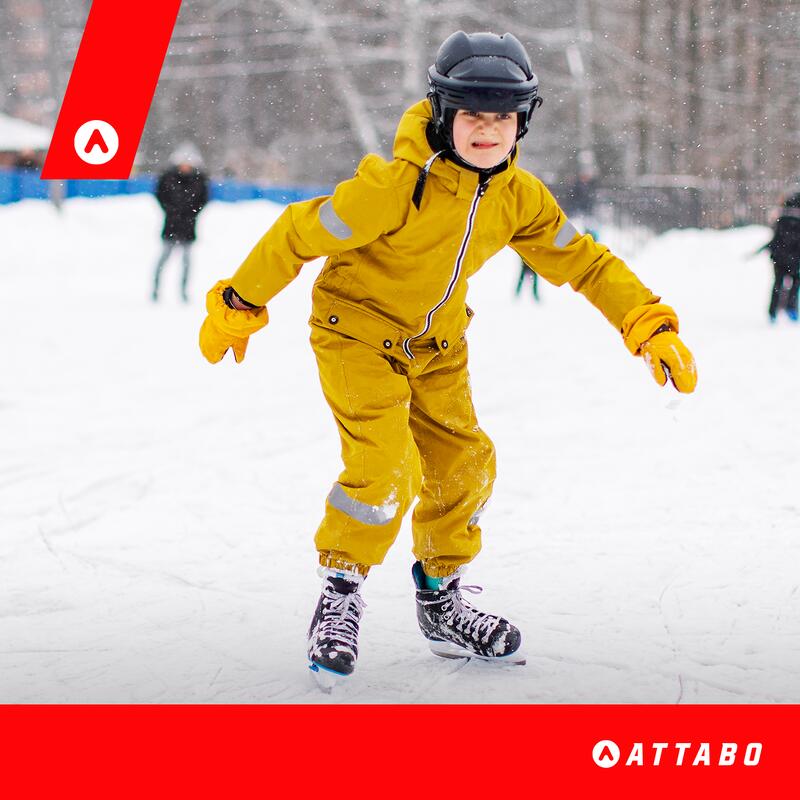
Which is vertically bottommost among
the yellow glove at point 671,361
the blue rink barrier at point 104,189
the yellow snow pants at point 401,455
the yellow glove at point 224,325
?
the yellow snow pants at point 401,455

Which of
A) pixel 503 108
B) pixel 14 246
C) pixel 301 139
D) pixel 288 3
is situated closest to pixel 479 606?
pixel 503 108

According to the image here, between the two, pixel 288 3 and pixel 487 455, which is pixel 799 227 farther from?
pixel 288 3

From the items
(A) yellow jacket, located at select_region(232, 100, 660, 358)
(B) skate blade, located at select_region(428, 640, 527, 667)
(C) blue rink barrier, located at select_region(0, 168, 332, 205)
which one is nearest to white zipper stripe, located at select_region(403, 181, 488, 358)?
(A) yellow jacket, located at select_region(232, 100, 660, 358)

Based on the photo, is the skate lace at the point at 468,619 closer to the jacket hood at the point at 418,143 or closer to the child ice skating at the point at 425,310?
the child ice skating at the point at 425,310

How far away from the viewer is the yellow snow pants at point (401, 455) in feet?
8.09

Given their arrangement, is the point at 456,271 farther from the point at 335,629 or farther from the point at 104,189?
the point at 104,189

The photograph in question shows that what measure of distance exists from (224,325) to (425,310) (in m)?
0.46

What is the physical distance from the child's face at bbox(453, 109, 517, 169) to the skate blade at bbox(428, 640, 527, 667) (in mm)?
1151

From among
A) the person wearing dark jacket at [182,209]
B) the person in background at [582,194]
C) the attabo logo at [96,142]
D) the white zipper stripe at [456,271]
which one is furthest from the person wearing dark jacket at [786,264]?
the white zipper stripe at [456,271]

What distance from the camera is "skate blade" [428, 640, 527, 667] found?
8.50 feet

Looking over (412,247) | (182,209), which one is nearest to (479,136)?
(412,247)

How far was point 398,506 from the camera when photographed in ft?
8.15
